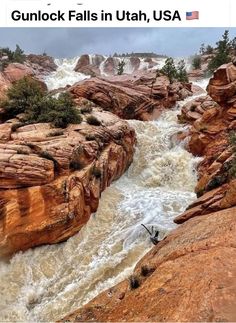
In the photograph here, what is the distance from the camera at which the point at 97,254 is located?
13117mm

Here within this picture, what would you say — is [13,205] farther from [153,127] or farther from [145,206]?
[153,127]

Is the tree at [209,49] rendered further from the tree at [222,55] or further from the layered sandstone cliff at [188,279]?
the layered sandstone cliff at [188,279]

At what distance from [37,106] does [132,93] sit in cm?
1428

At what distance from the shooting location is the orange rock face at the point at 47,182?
1274 centimetres

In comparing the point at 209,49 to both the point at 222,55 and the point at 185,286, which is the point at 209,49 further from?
the point at 185,286

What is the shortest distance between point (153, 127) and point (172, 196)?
1037 cm

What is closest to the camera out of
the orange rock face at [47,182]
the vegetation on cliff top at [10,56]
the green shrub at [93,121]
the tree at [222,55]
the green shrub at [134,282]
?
the green shrub at [134,282]

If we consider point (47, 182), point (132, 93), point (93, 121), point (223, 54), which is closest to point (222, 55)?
point (223, 54)

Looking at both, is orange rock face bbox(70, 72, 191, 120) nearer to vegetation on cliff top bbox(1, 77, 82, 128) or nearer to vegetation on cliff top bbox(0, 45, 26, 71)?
vegetation on cliff top bbox(1, 77, 82, 128)

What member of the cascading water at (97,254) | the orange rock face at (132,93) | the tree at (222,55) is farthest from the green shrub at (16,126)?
the tree at (222,55)

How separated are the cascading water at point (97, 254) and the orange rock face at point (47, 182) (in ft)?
2.13

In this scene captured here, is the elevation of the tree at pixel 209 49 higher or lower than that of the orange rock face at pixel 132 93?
higher

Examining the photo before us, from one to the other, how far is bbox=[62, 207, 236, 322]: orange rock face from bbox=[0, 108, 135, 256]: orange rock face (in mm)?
5781

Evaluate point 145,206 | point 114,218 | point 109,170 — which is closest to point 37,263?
point 114,218
